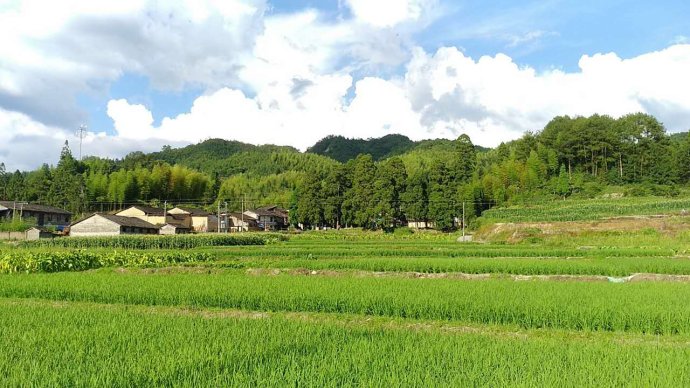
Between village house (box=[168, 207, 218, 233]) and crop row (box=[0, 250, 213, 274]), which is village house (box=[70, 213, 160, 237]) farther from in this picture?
crop row (box=[0, 250, 213, 274])

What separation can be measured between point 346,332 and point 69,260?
19137mm

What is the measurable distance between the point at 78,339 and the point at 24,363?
138 centimetres

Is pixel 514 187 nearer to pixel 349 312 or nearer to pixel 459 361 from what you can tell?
pixel 349 312

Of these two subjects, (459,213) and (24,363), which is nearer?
(24,363)

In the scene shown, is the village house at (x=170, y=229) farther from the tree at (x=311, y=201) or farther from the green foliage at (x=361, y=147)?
the green foliage at (x=361, y=147)

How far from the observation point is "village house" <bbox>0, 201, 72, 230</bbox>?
65.4m

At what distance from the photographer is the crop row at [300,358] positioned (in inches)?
195

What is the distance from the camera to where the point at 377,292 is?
12.2 metres

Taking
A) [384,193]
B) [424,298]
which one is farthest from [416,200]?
[424,298]

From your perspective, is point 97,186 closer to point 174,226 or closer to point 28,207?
point 28,207

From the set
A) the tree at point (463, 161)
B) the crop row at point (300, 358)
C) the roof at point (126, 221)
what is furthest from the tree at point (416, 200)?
the crop row at point (300, 358)

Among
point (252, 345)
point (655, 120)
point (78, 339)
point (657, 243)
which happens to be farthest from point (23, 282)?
point (655, 120)

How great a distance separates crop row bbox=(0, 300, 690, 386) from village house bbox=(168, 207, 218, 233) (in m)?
68.8

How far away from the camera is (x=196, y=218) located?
7569cm
